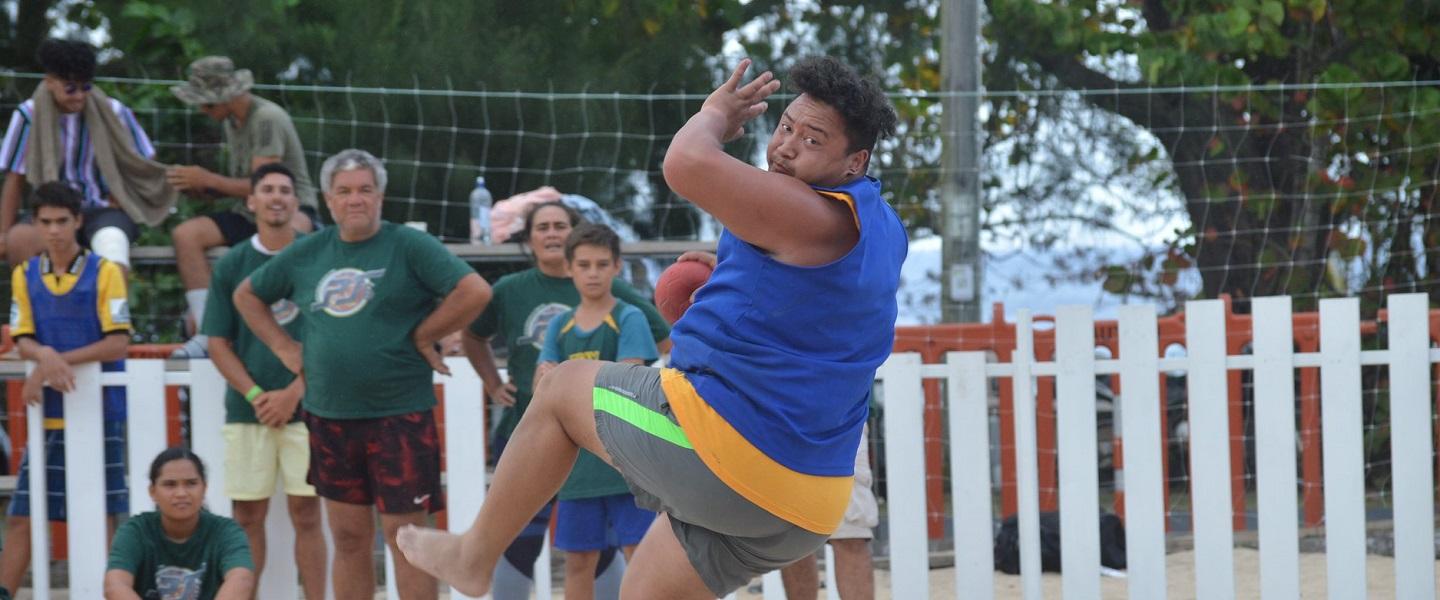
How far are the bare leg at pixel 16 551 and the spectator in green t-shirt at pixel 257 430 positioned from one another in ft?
2.57

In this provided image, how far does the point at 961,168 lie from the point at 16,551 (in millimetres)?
4219

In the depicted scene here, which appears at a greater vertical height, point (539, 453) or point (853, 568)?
point (539, 453)

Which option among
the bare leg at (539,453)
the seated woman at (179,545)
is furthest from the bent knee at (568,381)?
the seated woman at (179,545)

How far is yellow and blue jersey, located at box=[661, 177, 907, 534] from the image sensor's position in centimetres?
290

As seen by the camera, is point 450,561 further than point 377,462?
No

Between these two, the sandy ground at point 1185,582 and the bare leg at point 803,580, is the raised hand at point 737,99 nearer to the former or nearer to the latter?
the bare leg at point 803,580

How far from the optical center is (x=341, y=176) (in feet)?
16.2

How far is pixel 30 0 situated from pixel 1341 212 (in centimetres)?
776

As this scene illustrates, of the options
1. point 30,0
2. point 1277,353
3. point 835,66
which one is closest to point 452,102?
point 30,0

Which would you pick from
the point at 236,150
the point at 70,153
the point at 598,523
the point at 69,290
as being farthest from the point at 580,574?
the point at 70,153

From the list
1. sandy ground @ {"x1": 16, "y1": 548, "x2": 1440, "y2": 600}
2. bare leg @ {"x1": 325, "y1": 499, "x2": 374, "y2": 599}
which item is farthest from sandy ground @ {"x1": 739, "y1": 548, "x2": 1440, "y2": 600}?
bare leg @ {"x1": 325, "y1": 499, "x2": 374, "y2": 599}

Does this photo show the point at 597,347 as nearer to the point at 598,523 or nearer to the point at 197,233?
the point at 598,523

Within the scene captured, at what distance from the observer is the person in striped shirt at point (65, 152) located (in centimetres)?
618

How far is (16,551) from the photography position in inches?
216
